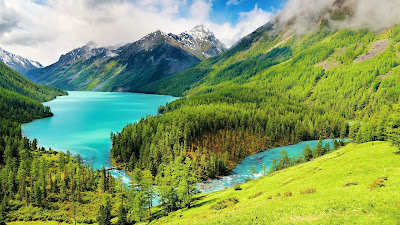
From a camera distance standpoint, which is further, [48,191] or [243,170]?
[243,170]

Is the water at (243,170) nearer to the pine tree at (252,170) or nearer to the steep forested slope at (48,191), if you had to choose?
the pine tree at (252,170)

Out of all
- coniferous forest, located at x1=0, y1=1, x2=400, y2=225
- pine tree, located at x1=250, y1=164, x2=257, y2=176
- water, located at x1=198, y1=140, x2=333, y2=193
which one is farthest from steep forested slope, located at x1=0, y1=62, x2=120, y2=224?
pine tree, located at x1=250, y1=164, x2=257, y2=176

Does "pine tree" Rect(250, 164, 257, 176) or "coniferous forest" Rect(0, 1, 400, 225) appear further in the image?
"pine tree" Rect(250, 164, 257, 176)

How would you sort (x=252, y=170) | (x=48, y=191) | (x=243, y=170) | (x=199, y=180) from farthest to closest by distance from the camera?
(x=243, y=170)
(x=252, y=170)
(x=199, y=180)
(x=48, y=191)

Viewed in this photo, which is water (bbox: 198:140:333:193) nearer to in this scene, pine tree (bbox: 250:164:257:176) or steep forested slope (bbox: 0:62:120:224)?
pine tree (bbox: 250:164:257:176)

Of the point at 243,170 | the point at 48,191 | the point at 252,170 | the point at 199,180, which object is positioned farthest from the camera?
the point at 243,170

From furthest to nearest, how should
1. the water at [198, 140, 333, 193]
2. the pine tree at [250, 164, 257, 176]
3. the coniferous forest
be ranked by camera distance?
the pine tree at [250, 164, 257, 176], the water at [198, 140, 333, 193], the coniferous forest

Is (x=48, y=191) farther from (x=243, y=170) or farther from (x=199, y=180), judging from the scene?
(x=243, y=170)

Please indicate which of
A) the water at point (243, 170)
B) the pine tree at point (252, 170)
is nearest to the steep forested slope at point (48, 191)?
the water at point (243, 170)

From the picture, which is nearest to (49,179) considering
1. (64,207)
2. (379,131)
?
(64,207)

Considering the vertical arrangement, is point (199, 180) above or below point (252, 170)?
below

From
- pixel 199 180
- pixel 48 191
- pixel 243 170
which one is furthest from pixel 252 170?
pixel 48 191

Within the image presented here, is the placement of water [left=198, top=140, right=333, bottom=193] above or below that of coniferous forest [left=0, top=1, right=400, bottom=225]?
below

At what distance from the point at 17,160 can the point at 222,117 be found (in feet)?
471
